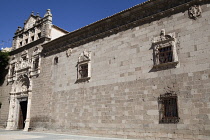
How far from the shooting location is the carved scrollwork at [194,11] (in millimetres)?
8047

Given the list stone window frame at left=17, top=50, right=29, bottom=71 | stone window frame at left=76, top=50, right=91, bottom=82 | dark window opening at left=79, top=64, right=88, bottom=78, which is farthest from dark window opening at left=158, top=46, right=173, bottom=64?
stone window frame at left=17, top=50, right=29, bottom=71

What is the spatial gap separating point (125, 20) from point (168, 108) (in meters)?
5.04

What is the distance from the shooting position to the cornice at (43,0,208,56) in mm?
8797

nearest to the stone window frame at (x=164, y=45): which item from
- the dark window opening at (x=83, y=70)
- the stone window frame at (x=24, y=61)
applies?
the dark window opening at (x=83, y=70)

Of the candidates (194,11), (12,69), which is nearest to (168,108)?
(194,11)

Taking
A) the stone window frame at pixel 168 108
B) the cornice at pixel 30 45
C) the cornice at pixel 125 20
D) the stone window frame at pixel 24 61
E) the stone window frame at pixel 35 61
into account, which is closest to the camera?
the stone window frame at pixel 168 108

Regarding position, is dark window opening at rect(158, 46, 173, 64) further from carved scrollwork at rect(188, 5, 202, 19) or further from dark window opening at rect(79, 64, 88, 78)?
dark window opening at rect(79, 64, 88, 78)

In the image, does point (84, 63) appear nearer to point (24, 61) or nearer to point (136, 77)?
point (136, 77)

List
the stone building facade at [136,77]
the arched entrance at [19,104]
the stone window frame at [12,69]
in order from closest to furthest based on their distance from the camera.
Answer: the stone building facade at [136,77] → the arched entrance at [19,104] → the stone window frame at [12,69]

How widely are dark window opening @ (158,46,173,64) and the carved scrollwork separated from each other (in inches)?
61.5

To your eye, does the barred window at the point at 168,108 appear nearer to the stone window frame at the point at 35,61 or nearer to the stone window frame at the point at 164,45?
the stone window frame at the point at 164,45

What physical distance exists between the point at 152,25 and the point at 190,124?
15.4 feet

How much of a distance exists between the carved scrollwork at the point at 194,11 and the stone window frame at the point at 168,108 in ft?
11.0

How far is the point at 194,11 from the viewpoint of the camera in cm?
Answer: 812
